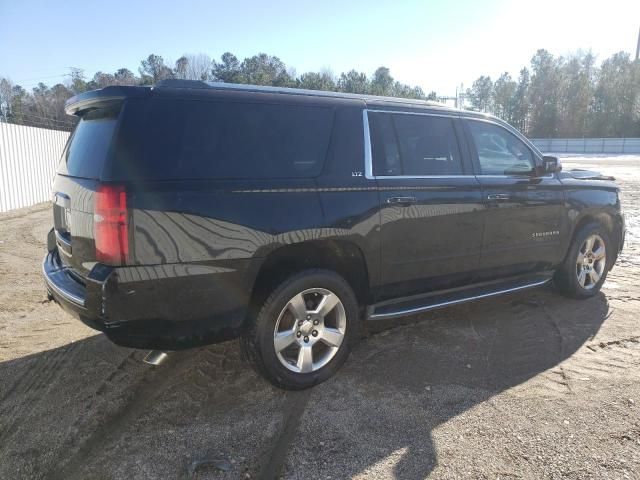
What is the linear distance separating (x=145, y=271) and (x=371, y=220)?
1.60 metres

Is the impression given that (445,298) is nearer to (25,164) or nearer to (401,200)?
(401,200)

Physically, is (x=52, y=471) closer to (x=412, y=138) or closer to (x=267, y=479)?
(x=267, y=479)

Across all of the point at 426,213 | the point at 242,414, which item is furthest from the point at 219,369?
the point at 426,213

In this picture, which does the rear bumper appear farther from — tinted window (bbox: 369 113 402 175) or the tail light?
tinted window (bbox: 369 113 402 175)

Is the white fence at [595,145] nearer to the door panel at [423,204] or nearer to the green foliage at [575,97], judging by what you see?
the green foliage at [575,97]

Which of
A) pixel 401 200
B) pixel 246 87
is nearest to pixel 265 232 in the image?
pixel 246 87

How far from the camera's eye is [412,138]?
155 inches

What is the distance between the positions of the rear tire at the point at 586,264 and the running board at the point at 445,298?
15.8 inches

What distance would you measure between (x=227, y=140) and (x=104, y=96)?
30.6 inches

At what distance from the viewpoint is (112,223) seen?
8.81 feet

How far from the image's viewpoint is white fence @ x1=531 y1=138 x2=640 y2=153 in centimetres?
6053

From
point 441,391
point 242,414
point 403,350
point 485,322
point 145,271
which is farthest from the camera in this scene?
point 485,322

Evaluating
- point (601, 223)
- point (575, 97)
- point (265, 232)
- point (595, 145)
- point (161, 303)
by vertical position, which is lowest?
point (161, 303)

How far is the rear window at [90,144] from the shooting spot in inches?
114
